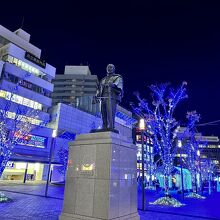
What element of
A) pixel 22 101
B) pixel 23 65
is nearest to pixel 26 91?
pixel 22 101

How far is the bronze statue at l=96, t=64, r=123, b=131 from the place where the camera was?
26.9 ft

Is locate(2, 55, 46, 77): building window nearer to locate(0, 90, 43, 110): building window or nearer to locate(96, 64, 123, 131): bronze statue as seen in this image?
locate(0, 90, 43, 110): building window

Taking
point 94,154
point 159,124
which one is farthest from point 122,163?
point 159,124

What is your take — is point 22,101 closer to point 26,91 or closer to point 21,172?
point 26,91

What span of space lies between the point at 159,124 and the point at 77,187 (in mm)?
11909

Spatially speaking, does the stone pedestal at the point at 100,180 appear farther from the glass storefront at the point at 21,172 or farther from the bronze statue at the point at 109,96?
the glass storefront at the point at 21,172

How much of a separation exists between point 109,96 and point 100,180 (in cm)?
296

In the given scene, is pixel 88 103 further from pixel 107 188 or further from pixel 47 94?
pixel 107 188

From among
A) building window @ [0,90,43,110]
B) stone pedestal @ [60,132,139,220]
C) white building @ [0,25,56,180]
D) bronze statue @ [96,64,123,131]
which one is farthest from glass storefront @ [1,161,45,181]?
bronze statue @ [96,64,123,131]

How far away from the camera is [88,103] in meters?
58.2

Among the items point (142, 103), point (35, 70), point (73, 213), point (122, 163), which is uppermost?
point (35, 70)

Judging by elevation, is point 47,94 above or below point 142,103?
above

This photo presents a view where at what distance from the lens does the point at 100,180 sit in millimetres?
6891

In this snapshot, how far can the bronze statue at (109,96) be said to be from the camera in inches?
322
